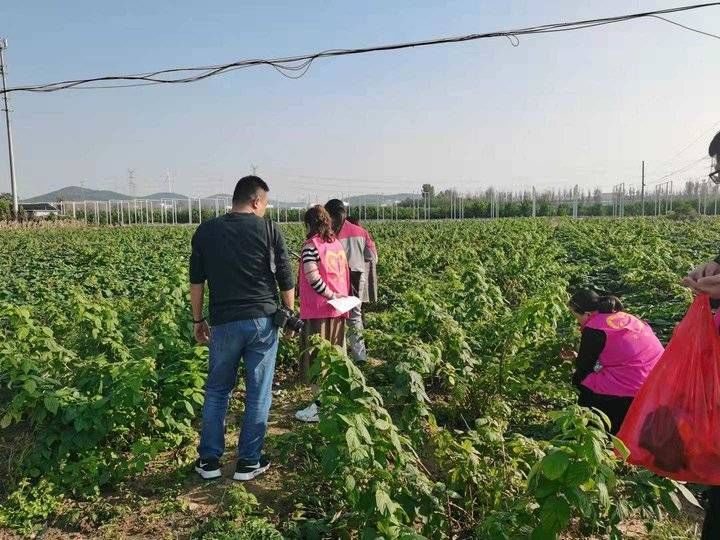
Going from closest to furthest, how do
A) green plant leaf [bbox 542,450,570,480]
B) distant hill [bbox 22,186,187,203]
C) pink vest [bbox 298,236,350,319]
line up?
green plant leaf [bbox 542,450,570,480] → pink vest [bbox 298,236,350,319] → distant hill [bbox 22,186,187,203]

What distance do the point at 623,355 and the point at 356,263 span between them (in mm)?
2529

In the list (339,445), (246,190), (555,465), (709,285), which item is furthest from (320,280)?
(709,285)

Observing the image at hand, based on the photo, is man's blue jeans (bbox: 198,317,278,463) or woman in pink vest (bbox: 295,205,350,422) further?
woman in pink vest (bbox: 295,205,350,422)

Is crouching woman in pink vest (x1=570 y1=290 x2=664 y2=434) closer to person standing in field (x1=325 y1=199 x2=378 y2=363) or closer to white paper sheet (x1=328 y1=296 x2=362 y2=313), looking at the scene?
white paper sheet (x1=328 y1=296 x2=362 y2=313)

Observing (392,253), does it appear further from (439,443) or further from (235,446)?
(439,443)

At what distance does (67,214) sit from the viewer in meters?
44.6

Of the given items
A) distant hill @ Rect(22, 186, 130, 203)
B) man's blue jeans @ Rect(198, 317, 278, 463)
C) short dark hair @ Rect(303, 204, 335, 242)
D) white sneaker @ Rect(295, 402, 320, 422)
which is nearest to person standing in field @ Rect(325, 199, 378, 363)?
short dark hair @ Rect(303, 204, 335, 242)

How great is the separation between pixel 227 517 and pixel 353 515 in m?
0.76

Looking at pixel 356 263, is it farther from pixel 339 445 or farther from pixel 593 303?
pixel 339 445

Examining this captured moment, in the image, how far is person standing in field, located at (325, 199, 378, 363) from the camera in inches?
200

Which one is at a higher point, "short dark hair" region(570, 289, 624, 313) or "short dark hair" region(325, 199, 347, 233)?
"short dark hair" region(325, 199, 347, 233)

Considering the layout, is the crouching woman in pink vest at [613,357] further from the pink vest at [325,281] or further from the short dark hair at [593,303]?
the pink vest at [325,281]

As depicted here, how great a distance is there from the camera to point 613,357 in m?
3.73

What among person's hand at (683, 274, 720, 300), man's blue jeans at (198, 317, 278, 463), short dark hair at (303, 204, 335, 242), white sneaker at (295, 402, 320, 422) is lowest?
white sneaker at (295, 402, 320, 422)
